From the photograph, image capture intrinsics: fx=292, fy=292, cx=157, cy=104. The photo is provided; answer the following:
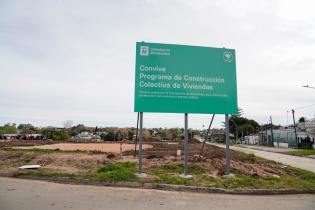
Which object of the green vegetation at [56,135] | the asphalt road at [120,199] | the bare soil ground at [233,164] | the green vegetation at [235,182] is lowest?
the asphalt road at [120,199]

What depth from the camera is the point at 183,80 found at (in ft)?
34.6

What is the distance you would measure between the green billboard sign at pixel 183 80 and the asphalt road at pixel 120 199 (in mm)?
3432

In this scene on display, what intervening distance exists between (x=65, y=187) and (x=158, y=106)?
4.07 m

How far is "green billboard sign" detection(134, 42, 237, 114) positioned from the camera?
33.9 ft

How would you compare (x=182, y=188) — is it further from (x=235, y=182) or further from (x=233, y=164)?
(x=233, y=164)

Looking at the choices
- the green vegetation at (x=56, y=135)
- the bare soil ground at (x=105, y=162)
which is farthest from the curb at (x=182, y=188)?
the green vegetation at (x=56, y=135)

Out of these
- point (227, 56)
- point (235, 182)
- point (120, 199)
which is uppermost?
point (227, 56)

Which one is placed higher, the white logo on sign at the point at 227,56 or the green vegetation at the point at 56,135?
the white logo on sign at the point at 227,56

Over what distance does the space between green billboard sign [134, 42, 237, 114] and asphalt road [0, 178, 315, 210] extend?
3.43 m

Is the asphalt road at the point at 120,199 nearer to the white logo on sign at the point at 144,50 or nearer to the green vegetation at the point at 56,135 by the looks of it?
the white logo on sign at the point at 144,50

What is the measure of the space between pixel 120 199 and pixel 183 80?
5.13m

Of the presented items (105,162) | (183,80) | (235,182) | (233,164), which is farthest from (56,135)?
(235,182)

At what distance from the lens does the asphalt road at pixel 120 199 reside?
619cm

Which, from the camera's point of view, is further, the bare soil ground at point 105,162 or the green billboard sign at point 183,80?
the bare soil ground at point 105,162
